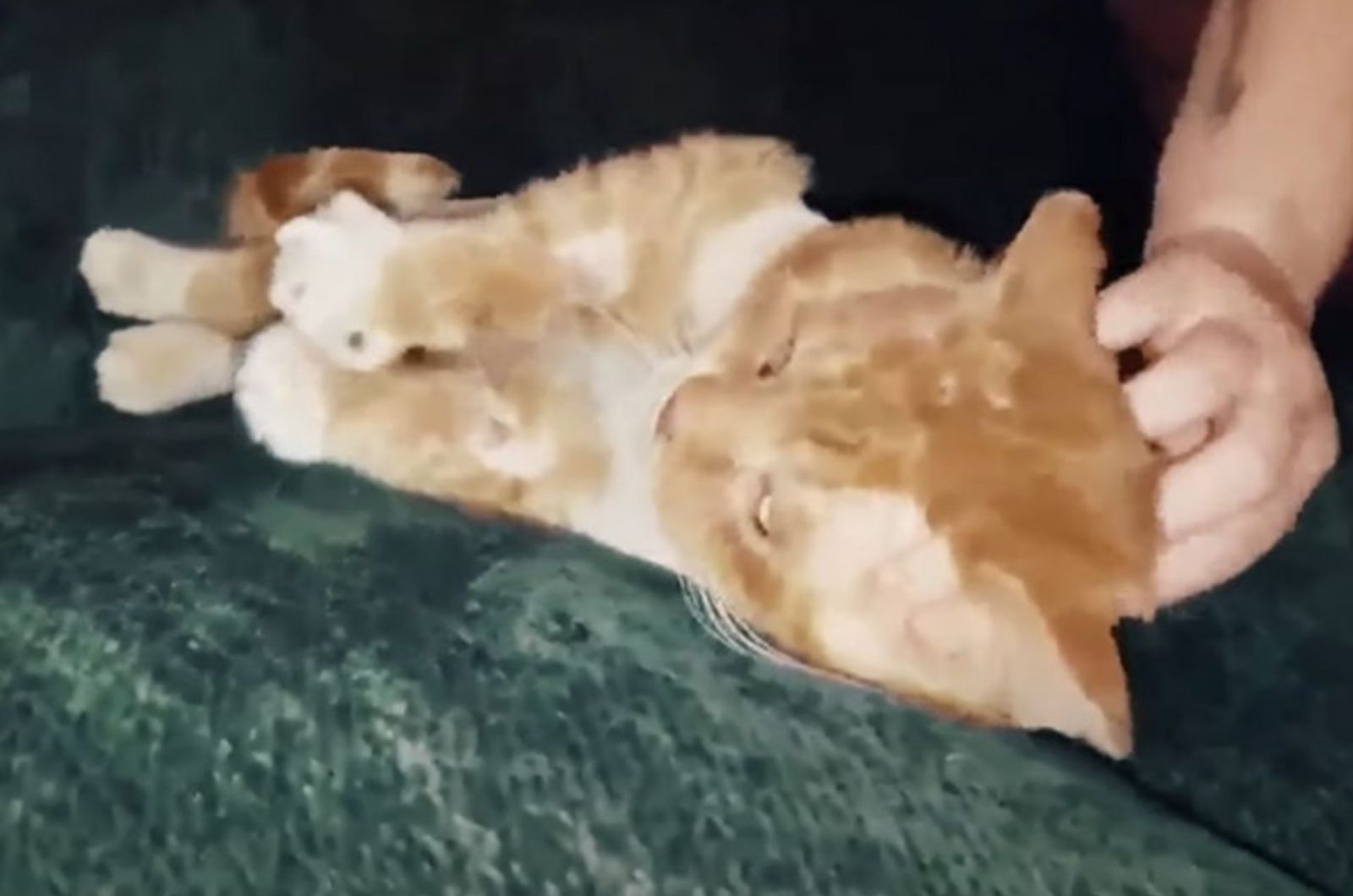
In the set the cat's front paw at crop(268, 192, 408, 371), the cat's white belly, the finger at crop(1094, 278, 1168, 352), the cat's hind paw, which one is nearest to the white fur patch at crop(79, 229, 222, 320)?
the cat's hind paw

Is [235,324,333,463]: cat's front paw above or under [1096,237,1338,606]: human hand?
under

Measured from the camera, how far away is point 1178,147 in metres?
0.94

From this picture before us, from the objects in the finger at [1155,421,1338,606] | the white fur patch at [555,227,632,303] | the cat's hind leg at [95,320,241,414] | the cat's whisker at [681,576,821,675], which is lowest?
the cat's hind leg at [95,320,241,414]

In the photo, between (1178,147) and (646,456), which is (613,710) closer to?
(646,456)

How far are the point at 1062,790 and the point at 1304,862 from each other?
0.19 meters

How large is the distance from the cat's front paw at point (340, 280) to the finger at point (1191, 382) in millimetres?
308

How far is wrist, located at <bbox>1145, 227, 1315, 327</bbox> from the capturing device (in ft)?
2.72

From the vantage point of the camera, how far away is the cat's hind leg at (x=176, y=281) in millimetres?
922

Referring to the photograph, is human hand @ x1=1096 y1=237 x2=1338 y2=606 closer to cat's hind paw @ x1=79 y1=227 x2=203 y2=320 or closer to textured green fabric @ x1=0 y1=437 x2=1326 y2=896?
textured green fabric @ x1=0 y1=437 x2=1326 y2=896

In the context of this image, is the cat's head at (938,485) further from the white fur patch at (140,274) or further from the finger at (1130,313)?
the white fur patch at (140,274)

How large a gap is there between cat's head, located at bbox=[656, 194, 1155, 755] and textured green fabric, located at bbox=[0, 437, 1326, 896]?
3 centimetres

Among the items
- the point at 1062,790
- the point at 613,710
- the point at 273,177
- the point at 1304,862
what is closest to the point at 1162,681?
the point at 1304,862

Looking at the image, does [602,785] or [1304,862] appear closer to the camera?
[602,785]

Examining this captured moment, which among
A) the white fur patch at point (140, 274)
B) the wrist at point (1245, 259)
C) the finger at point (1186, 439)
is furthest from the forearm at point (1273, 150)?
the white fur patch at point (140, 274)
